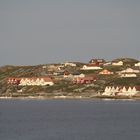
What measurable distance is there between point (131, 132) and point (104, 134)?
4088mm

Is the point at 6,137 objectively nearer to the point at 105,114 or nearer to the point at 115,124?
the point at 115,124

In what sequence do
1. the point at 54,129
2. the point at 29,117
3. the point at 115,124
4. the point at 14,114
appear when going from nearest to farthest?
1. the point at 54,129
2. the point at 115,124
3. the point at 29,117
4. the point at 14,114

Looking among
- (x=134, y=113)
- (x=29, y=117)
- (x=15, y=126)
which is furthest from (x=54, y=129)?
(x=134, y=113)

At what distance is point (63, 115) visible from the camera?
142m

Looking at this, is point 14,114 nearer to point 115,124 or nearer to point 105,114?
point 105,114

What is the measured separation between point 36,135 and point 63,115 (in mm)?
45909

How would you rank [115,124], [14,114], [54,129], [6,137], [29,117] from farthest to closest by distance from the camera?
[14,114] → [29,117] → [115,124] → [54,129] → [6,137]

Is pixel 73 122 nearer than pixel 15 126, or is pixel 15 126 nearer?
pixel 15 126

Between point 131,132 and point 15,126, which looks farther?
point 15,126

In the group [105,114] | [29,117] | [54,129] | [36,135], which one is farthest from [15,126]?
[105,114]

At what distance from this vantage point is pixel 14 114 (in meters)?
147

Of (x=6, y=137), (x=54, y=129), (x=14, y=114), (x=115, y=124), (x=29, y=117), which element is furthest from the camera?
(x=14, y=114)

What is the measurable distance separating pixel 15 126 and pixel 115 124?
14974 millimetres

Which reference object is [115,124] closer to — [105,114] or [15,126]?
[15,126]
